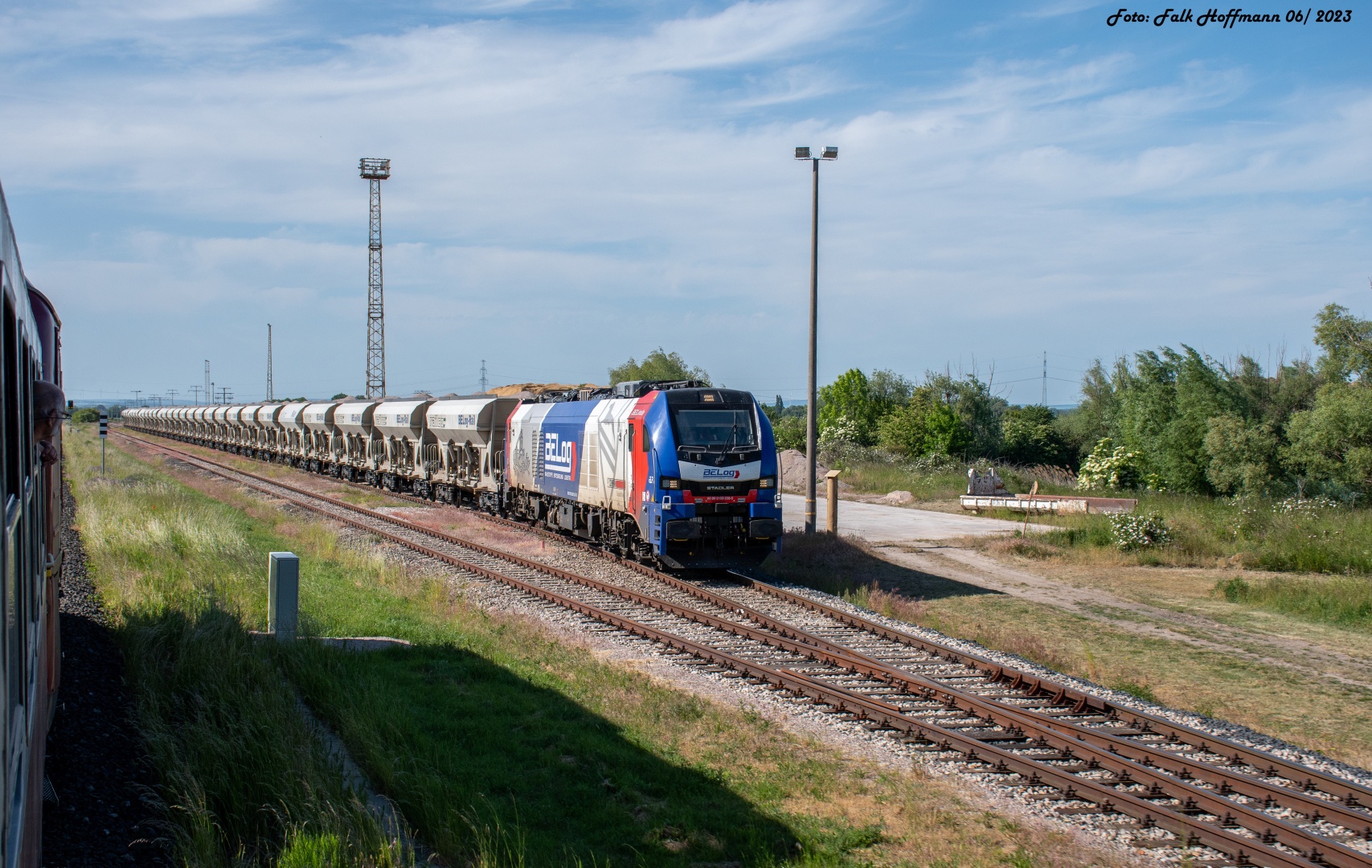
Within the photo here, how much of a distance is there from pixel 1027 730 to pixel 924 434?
40.7 metres

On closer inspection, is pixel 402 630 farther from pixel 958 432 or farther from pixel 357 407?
pixel 958 432

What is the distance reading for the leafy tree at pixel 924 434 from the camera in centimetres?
4697

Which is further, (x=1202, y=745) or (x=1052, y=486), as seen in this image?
(x=1052, y=486)

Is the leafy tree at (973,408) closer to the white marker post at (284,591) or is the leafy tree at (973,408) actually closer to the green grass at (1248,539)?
the green grass at (1248,539)

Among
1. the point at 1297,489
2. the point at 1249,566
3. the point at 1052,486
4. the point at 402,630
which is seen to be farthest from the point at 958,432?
the point at 402,630

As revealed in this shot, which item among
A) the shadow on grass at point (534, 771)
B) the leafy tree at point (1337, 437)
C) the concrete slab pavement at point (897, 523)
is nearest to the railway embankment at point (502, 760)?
the shadow on grass at point (534, 771)

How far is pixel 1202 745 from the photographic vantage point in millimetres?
7816

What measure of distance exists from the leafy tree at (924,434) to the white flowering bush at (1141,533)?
83.1 ft

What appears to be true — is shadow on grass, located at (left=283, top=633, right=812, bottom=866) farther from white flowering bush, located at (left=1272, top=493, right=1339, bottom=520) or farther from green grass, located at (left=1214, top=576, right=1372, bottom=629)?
white flowering bush, located at (left=1272, top=493, right=1339, bottom=520)

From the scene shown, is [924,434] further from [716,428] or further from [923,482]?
[716,428]

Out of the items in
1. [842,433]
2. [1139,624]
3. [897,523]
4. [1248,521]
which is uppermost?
[842,433]

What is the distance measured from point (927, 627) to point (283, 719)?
855cm

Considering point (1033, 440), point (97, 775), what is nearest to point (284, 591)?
point (97, 775)

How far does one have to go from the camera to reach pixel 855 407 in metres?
52.7
